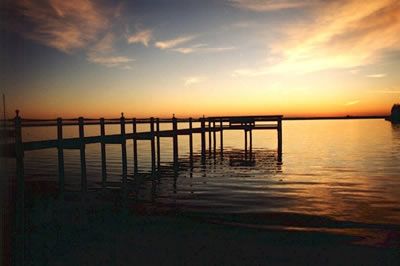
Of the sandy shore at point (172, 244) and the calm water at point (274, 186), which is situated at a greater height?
the sandy shore at point (172, 244)

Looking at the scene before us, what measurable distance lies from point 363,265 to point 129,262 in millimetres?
4323

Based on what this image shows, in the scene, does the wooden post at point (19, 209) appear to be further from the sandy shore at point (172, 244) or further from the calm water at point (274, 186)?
the calm water at point (274, 186)

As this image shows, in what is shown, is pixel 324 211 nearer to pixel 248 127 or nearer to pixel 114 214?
pixel 114 214

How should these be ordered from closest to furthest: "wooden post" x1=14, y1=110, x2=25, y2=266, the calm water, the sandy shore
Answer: the sandy shore, "wooden post" x1=14, y1=110, x2=25, y2=266, the calm water

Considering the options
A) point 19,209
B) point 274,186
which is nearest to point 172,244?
point 19,209

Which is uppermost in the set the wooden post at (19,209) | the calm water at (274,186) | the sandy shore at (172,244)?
the wooden post at (19,209)

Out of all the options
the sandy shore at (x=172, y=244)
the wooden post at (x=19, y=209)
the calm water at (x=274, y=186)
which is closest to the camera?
the sandy shore at (x=172, y=244)

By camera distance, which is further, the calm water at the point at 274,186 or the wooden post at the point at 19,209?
the calm water at the point at 274,186

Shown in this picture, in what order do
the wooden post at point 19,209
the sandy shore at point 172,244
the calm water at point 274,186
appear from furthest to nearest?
1. the calm water at point 274,186
2. the wooden post at point 19,209
3. the sandy shore at point 172,244

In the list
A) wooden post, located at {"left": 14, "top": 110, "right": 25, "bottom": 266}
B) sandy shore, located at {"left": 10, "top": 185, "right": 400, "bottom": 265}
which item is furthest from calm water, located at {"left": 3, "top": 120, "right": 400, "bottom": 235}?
wooden post, located at {"left": 14, "top": 110, "right": 25, "bottom": 266}

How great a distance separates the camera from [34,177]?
19.2 metres

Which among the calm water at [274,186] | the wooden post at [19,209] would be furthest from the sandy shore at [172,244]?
the calm water at [274,186]

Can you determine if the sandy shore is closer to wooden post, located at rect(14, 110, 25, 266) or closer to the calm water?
wooden post, located at rect(14, 110, 25, 266)

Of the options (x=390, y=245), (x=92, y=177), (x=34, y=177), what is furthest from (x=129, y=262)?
(x=34, y=177)
